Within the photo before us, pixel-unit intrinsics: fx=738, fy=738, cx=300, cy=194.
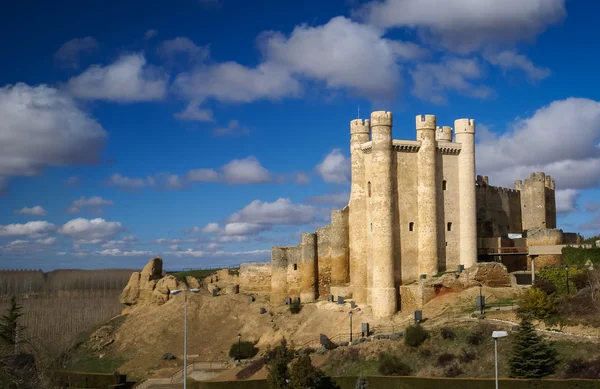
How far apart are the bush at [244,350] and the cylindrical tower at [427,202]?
1601 centimetres

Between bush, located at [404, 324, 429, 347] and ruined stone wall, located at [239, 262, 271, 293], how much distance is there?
93.9 ft

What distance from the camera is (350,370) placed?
4628 centimetres

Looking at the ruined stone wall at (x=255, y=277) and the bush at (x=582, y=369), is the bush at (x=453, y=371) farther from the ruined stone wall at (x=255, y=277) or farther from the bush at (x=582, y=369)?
the ruined stone wall at (x=255, y=277)

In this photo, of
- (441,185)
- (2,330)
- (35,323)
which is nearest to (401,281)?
(441,185)

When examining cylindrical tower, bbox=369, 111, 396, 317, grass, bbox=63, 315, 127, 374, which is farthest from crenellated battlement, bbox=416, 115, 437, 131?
grass, bbox=63, 315, 127, 374

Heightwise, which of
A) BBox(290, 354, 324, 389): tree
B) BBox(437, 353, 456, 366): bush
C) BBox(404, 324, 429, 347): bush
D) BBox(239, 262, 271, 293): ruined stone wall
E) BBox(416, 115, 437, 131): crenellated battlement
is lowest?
BBox(290, 354, 324, 389): tree

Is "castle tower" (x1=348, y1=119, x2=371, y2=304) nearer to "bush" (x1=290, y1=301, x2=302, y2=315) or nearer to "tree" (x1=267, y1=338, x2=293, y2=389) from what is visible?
"bush" (x1=290, y1=301, x2=302, y2=315)

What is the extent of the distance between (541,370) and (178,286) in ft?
145

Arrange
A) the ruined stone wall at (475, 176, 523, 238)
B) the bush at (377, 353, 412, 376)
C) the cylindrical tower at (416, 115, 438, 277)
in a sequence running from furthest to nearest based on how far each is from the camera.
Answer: the ruined stone wall at (475, 176, 523, 238), the cylindrical tower at (416, 115, 438, 277), the bush at (377, 353, 412, 376)

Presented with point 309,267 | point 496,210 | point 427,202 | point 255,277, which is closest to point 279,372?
point 427,202

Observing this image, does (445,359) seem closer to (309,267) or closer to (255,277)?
(309,267)

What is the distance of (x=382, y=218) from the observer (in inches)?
2251

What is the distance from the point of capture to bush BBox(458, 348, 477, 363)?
4247 cm

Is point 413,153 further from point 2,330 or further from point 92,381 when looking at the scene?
point 2,330
